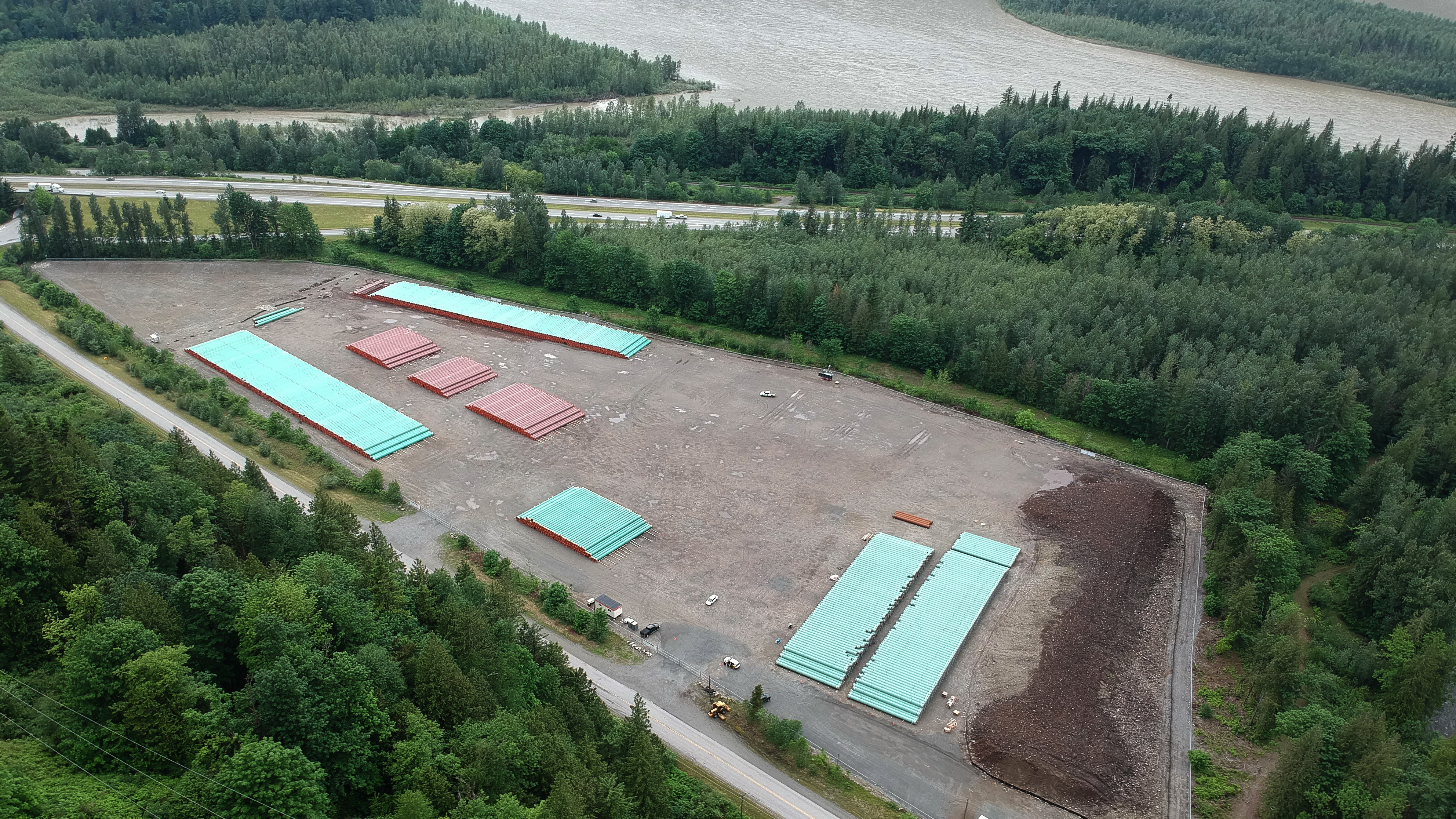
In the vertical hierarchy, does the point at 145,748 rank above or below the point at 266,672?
below

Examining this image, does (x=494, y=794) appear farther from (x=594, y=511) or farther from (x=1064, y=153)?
(x=1064, y=153)

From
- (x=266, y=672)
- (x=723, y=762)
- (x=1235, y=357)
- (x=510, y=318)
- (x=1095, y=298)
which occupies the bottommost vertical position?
(x=723, y=762)

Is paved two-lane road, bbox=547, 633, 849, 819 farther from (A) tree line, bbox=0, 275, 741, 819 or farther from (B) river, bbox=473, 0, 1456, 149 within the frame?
(B) river, bbox=473, 0, 1456, 149

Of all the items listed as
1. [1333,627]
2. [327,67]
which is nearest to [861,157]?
[1333,627]

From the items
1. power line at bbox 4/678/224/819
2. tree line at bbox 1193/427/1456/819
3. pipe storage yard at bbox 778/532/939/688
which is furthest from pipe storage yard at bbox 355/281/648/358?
Result: power line at bbox 4/678/224/819

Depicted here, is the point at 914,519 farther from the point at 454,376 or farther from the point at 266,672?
the point at 266,672

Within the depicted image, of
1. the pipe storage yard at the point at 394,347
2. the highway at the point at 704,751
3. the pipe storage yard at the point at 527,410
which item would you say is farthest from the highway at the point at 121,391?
the pipe storage yard at the point at 394,347
